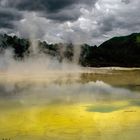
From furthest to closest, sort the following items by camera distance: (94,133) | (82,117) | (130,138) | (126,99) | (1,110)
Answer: (126,99)
(1,110)
(82,117)
(94,133)
(130,138)

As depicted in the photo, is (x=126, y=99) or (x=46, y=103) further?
(x=126, y=99)

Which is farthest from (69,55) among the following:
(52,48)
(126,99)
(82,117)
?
(82,117)

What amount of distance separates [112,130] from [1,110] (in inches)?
175

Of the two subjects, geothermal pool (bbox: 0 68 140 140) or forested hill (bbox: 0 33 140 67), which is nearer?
geothermal pool (bbox: 0 68 140 140)

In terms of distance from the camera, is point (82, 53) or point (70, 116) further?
point (82, 53)

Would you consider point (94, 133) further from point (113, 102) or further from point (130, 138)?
point (113, 102)

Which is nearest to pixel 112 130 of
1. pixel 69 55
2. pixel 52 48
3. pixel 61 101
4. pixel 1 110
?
pixel 1 110

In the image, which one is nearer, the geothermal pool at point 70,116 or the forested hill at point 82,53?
the geothermal pool at point 70,116

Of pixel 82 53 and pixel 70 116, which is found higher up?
pixel 82 53

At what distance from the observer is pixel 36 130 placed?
896cm

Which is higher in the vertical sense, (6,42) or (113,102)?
(6,42)

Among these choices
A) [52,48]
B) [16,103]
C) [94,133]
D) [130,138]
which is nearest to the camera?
[130,138]

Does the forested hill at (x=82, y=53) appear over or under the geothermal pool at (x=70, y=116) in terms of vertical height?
over

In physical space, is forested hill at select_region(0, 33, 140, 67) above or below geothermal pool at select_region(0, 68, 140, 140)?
above
